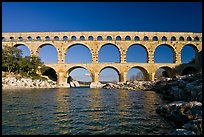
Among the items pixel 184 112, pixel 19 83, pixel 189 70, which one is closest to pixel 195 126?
pixel 184 112

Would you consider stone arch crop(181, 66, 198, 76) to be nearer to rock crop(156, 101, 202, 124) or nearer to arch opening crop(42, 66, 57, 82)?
arch opening crop(42, 66, 57, 82)

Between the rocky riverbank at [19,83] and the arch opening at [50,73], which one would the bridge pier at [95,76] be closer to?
the arch opening at [50,73]

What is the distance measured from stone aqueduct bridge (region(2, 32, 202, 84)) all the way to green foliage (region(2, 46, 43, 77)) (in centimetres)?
419

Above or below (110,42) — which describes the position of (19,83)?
below

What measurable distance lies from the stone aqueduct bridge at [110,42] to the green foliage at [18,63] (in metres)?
4.19

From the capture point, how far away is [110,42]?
4703 centimetres

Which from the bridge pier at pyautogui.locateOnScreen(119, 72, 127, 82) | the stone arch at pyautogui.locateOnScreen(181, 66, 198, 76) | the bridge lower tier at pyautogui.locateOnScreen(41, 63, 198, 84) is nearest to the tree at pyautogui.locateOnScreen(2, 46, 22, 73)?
the bridge lower tier at pyautogui.locateOnScreen(41, 63, 198, 84)

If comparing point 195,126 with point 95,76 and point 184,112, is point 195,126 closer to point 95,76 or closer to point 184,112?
point 184,112

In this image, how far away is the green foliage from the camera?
1536 inches

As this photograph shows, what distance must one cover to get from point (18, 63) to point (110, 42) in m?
20.6

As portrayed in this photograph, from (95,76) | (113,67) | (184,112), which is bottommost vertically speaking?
(184,112)

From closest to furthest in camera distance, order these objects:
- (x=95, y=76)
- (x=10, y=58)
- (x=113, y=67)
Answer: (x=10, y=58) → (x=95, y=76) → (x=113, y=67)

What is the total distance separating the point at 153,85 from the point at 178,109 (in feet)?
77.4

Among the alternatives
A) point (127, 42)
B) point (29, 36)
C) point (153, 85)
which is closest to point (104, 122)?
point (153, 85)
